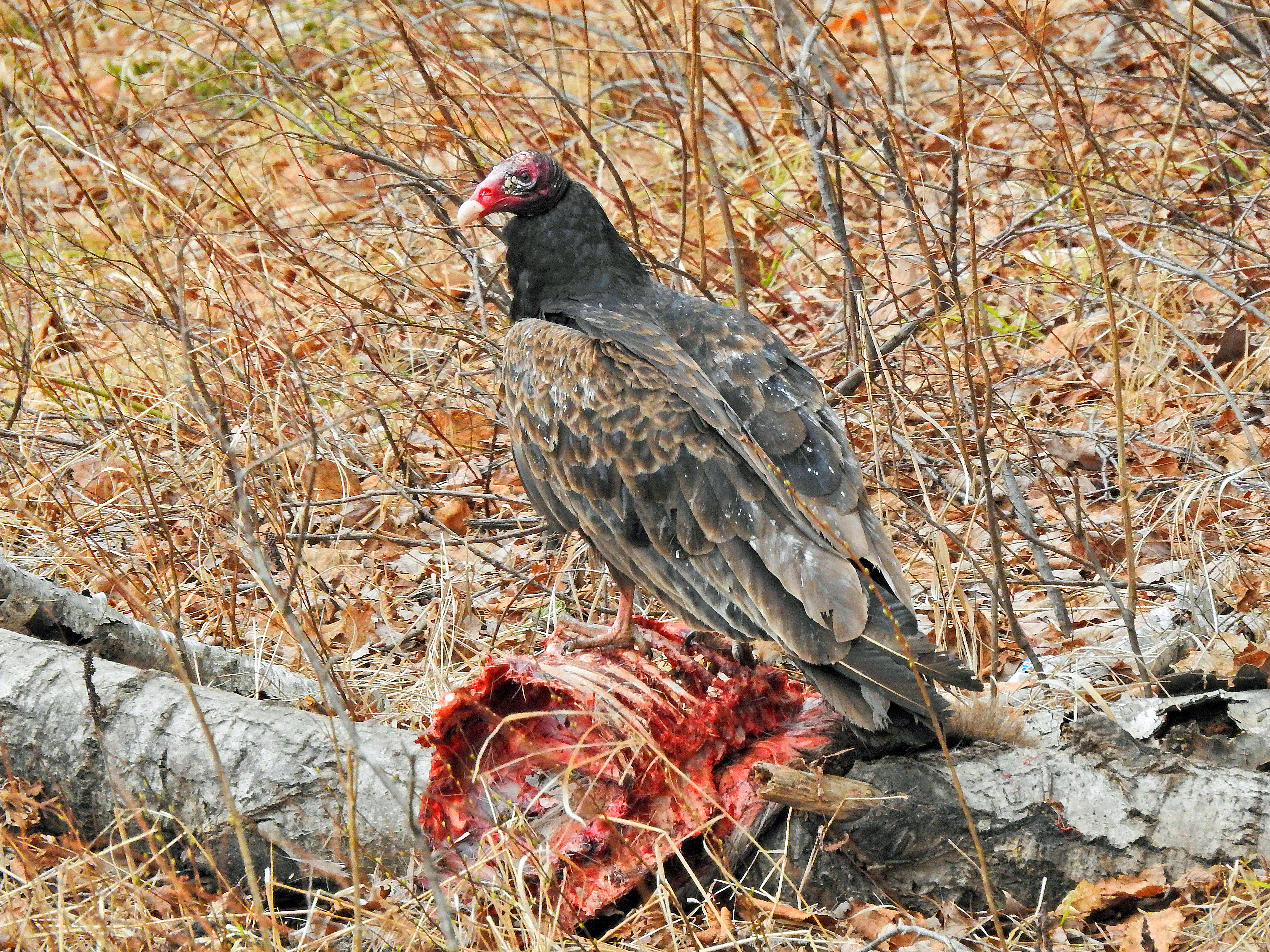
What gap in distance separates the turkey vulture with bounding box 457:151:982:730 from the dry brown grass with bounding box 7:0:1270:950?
0.38 metres

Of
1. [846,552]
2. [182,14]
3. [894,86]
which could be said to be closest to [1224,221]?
[894,86]

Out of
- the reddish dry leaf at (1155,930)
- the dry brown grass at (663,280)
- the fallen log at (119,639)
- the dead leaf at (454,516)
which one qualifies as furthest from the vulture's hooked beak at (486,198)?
the reddish dry leaf at (1155,930)

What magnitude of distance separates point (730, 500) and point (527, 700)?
0.74 m

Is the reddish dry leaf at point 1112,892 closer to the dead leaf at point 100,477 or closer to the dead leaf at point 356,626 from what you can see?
the dead leaf at point 356,626

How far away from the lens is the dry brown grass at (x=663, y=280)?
12.4 ft

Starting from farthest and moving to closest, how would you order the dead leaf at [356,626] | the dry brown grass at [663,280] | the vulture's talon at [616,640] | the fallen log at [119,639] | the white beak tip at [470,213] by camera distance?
the dead leaf at [356,626] → the white beak tip at [470,213] → the dry brown grass at [663,280] → the vulture's talon at [616,640] → the fallen log at [119,639]

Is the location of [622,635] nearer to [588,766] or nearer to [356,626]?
[588,766]

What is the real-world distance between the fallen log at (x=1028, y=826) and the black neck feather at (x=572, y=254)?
1836 mm

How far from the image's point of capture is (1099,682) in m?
3.61

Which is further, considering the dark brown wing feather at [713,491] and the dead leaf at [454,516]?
the dead leaf at [454,516]

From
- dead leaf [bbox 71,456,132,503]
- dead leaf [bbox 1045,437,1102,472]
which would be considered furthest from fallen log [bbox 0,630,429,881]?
dead leaf [bbox 1045,437,1102,472]

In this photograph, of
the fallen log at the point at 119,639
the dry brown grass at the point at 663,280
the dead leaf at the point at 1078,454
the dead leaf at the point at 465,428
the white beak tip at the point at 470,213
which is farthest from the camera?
the dead leaf at the point at 465,428

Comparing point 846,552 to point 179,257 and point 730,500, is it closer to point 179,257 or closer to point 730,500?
point 730,500

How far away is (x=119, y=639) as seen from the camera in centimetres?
354
